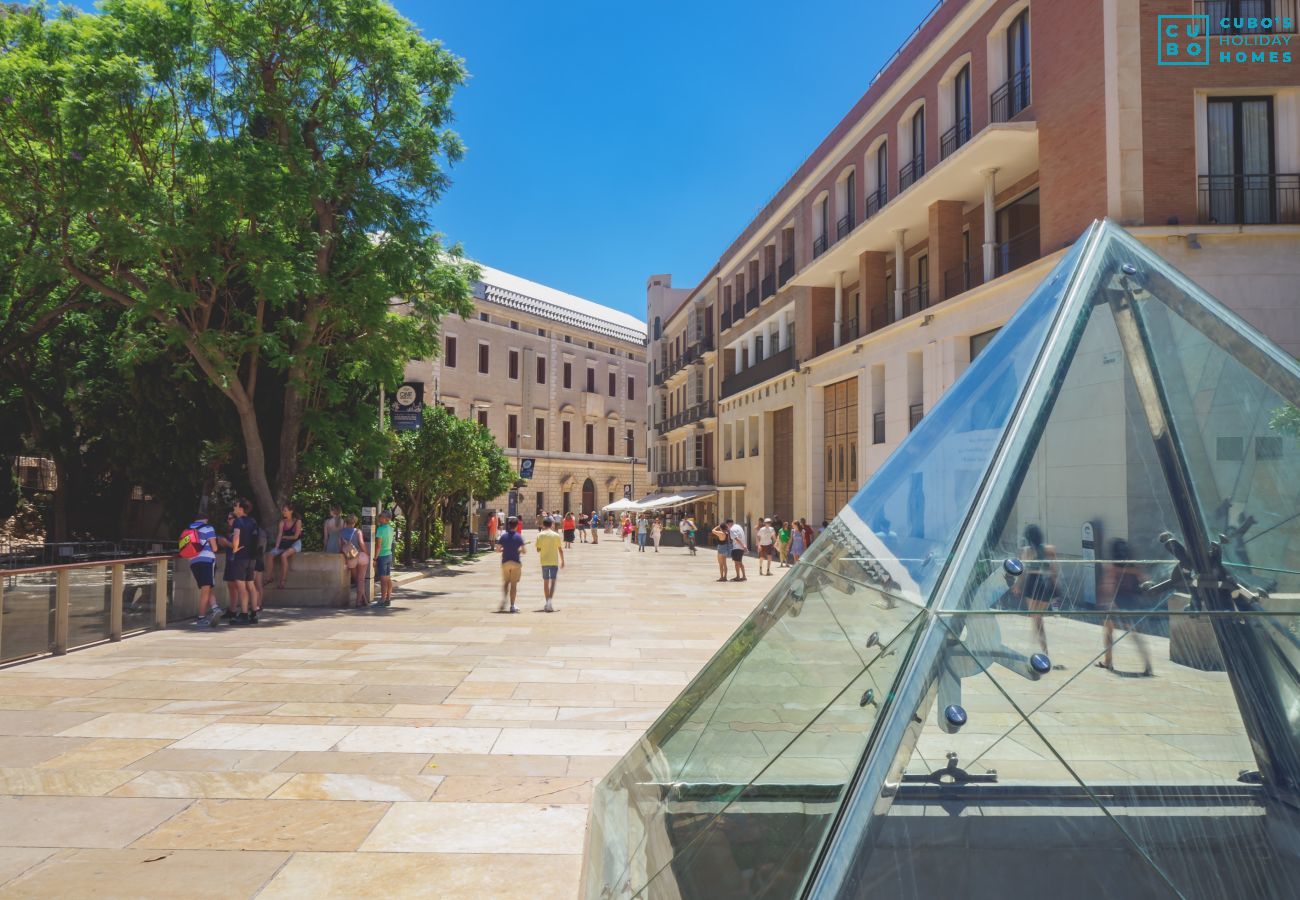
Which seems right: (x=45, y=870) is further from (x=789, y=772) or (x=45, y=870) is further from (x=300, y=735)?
(x=789, y=772)

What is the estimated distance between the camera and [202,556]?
1184cm

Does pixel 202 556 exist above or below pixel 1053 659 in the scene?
below

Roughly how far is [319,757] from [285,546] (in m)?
9.76

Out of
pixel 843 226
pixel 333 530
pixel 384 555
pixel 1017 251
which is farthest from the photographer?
pixel 843 226

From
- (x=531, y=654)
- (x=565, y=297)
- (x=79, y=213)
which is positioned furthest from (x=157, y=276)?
(x=565, y=297)

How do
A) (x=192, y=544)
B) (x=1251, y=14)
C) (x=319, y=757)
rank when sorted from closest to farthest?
(x=319, y=757)
(x=192, y=544)
(x=1251, y=14)

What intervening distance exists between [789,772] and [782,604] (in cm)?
93

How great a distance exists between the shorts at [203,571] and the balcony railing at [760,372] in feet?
72.6

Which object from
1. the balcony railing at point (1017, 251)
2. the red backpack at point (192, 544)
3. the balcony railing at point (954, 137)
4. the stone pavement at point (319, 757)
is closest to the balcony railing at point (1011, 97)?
the balcony railing at point (954, 137)

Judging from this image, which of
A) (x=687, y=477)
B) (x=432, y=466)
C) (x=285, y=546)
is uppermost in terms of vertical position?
(x=687, y=477)

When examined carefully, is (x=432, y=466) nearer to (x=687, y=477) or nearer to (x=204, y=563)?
(x=204, y=563)

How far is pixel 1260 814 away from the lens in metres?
2.28

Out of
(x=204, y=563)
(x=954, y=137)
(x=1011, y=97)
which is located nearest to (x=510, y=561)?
(x=204, y=563)

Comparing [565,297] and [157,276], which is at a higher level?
[565,297]
